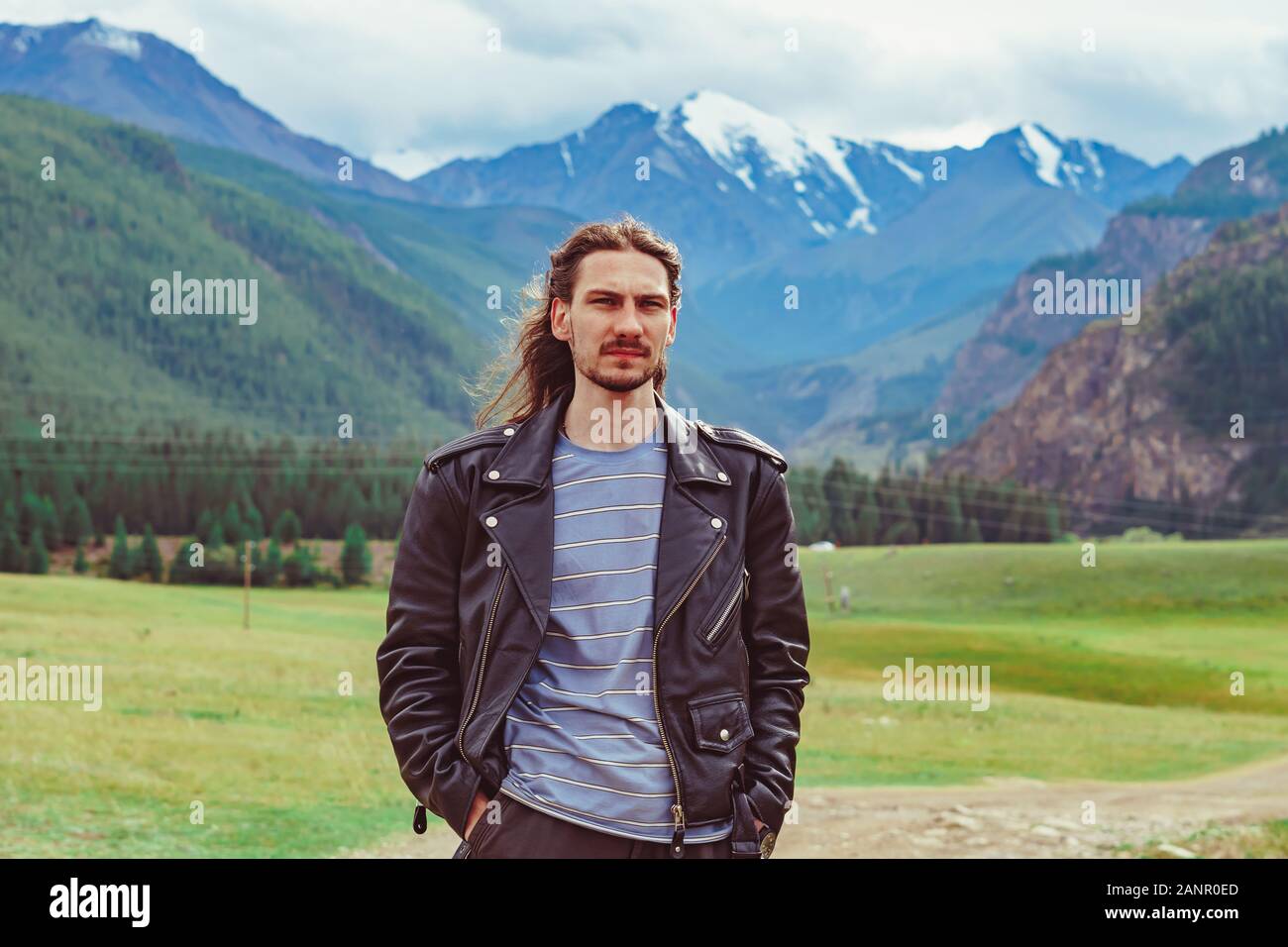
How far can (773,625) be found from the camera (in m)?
5.27

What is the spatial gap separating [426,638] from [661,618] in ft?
3.01

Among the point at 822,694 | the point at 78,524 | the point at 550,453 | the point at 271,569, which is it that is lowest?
the point at 822,694

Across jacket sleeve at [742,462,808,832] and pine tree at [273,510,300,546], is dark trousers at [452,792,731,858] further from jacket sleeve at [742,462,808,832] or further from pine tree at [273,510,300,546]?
pine tree at [273,510,300,546]

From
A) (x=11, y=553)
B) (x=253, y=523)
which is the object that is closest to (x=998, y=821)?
(x=11, y=553)

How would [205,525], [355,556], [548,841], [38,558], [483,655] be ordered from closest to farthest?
[548,841], [483,655], [355,556], [38,558], [205,525]

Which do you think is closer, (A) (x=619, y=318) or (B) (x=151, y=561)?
(A) (x=619, y=318)

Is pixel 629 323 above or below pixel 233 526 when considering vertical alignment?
above

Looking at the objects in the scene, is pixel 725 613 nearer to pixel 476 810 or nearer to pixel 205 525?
pixel 476 810
